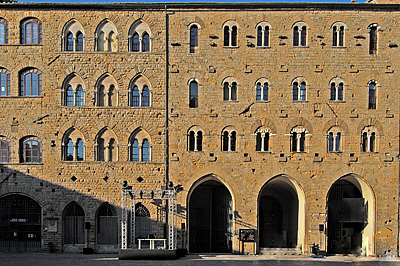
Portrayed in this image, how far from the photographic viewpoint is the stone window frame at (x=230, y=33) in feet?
62.8

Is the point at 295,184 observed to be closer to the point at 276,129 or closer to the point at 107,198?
the point at 276,129

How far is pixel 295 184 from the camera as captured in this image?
768 inches

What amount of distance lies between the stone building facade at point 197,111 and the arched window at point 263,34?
83 mm

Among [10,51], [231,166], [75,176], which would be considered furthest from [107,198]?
[10,51]

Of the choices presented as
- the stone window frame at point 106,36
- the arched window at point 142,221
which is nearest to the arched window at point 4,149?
the stone window frame at point 106,36

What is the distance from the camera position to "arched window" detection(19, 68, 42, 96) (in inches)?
766

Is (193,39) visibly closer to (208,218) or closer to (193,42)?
(193,42)

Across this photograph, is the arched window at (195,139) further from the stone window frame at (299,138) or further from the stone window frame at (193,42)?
the stone window frame at (299,138)

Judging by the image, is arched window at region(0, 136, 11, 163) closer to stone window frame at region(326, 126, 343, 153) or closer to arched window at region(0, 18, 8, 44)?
arched window at region(0, 18, 8, 44)

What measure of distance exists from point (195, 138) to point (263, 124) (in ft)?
13.9

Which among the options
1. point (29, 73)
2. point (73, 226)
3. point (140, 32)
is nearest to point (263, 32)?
point (140, 32)

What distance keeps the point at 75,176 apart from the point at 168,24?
10963mm

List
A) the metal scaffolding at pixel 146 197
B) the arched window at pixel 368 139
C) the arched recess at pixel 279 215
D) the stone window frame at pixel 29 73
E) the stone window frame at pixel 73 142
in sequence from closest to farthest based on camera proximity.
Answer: the metal scaffolding at pixel 146 197 < the arched window at pixel 368 139 < the stone window frame at pixel 73 142 < the stone window frame at pixel 29 73 < the arched recess at pixel 279 215

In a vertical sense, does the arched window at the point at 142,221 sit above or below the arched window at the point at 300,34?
below
